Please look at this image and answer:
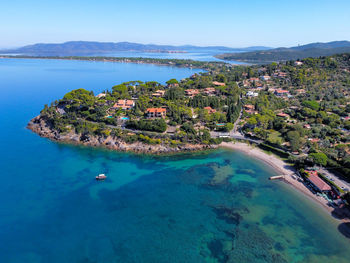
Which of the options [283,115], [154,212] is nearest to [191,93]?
[283,115]

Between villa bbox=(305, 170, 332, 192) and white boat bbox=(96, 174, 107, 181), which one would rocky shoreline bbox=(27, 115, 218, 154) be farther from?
villa bbox=(305, 170, 332, 192)

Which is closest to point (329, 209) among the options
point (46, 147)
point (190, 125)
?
point (190, 125)

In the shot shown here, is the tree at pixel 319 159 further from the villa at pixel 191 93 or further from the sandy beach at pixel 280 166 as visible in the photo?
the villa at pixel 191 93

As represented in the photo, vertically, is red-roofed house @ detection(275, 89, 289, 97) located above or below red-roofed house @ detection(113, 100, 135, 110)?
above

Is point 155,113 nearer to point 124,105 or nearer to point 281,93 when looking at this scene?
point 124,105

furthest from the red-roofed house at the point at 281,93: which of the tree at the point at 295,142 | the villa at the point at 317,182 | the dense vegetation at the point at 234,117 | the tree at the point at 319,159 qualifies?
the villa at the point at 317,182

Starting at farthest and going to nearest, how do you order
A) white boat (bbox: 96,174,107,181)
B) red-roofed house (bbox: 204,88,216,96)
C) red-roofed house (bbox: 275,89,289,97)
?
red-roofed house (bbox: 204,88,216,96) < red-roofed house (bbox: 275,89,289,97) < white boat (bbox: 96,174,107,181)

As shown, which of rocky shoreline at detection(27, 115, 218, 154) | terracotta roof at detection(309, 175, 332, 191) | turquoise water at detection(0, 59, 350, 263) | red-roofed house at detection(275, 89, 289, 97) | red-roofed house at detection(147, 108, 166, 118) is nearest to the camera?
turquoise water at detection(0, 59, 350, 263)

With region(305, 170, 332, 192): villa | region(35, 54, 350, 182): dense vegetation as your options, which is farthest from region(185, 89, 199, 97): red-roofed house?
region(305, 170, 332, 192): villa
